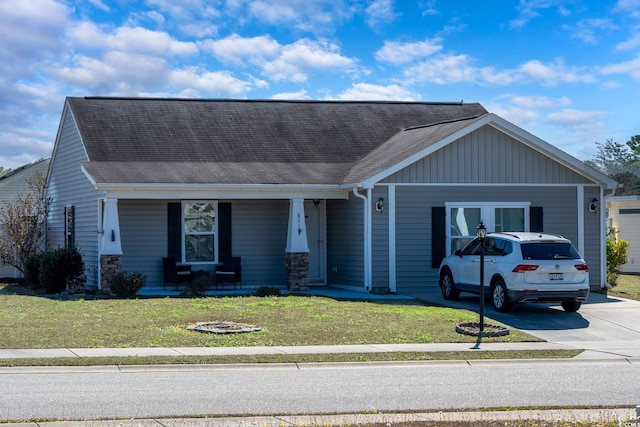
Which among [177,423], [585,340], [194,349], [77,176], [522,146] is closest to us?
[177,423]

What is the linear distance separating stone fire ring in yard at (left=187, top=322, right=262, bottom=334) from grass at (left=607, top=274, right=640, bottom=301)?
37.6 ft

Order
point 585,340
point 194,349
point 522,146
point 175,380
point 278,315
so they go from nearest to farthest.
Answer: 1. point 175,380
2. point 194,349
3. point 585,340
4. point 278,315
5. point 522,146

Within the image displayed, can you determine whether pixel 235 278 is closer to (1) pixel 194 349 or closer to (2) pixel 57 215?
(2) pixel 57 215

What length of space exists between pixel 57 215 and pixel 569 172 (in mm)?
15758

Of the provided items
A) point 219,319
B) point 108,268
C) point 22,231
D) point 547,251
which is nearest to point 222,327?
point 219,319

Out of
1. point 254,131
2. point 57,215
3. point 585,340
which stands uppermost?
point 254,131

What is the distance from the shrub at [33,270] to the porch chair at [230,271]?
17.5 feet

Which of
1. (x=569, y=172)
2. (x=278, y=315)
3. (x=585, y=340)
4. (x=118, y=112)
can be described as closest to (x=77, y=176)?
(x=118, y=112)

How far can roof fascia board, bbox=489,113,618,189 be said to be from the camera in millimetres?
22922

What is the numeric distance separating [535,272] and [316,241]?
881 centimetres

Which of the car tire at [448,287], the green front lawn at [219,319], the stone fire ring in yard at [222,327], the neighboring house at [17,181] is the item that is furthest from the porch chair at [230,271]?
the neighboring house at [17,181]

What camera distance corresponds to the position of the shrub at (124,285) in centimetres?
2178

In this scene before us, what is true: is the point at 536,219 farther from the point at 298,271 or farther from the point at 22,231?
the point at 22,231

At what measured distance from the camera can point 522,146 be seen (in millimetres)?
23453
